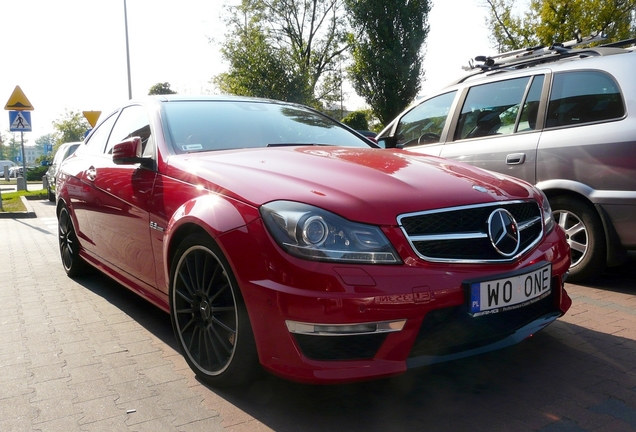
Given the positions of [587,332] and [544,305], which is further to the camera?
[587,332]

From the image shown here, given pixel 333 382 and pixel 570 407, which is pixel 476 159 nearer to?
pixel 570 407

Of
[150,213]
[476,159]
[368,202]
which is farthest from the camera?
[476,159]

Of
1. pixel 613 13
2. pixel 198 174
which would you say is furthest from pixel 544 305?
pixel 613 13

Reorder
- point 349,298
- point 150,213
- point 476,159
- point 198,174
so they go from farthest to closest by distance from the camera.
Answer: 1. point 476,159
2. point 150,213
3. point 198,174
4. point 349,298

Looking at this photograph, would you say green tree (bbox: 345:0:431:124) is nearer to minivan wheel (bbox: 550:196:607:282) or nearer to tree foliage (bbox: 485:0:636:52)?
tree foliage (bbox: 485:0:636:52)

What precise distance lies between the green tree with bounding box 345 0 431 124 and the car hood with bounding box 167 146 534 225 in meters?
31.5

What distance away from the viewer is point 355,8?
34.5 meters

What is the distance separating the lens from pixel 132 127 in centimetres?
451

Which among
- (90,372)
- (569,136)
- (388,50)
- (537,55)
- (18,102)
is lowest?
(90,372)

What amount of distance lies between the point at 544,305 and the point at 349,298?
115 cm

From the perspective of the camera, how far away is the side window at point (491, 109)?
5.41m

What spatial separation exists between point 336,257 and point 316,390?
87 centimetres

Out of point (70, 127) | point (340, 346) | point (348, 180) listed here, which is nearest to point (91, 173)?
point (348, 180)

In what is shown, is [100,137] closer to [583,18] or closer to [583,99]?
[583,99]
